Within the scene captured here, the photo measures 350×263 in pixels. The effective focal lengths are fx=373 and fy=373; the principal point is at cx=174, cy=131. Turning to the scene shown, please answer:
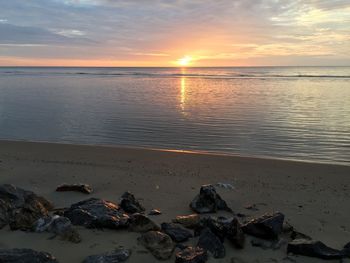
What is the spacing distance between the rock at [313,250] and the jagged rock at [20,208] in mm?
3213

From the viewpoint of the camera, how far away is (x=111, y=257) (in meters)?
4.05

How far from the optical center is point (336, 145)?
36.6ft

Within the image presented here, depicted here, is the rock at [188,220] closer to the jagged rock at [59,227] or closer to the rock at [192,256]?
the rock at [192,256]

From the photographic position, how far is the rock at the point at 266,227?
15.0 feet

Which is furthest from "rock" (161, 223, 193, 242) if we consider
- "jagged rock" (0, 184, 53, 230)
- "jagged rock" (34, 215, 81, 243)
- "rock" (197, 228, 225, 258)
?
"jagged rock" (0, 184, 53, 230)

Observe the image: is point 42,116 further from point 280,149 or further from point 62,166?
point 280,149

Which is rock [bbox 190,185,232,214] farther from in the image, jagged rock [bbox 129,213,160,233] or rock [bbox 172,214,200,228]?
jagged rock [bbox 129,213,160,233]

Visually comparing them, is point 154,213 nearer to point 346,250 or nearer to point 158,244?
point 158,244

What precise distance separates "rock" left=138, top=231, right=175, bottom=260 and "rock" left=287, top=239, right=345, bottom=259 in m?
1.39

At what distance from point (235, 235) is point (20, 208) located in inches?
112

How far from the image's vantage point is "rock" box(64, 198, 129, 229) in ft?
15.7

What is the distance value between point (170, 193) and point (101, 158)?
3.52 meters

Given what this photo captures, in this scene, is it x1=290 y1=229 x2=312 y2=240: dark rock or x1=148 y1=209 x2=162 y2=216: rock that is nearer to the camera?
x1=290 y1=229 x2=312 y2=240: dark rock

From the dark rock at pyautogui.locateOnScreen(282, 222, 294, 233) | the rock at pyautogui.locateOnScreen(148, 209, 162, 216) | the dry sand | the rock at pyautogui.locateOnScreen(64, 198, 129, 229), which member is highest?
the rock at pyautogui.locateOnScreen(64, 198, 129, 229)
